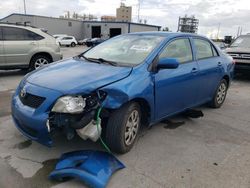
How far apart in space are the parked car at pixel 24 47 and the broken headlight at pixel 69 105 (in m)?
5.61

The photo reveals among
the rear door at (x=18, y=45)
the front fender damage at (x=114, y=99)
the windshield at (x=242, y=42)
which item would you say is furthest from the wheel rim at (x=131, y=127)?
the windshield at (x=242, y=42)

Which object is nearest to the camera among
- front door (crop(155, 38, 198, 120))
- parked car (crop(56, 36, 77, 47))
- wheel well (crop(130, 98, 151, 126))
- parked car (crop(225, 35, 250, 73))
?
wheel well (crop(130, 98, 151, 126))

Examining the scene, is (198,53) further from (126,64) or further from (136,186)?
(136,186)

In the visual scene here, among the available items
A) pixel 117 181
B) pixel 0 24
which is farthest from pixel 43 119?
pixel 0 24

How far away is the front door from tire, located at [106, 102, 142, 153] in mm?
492

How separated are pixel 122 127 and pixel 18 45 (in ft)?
19.9

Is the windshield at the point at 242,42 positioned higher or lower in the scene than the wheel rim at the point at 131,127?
higher

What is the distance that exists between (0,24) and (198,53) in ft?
19.6

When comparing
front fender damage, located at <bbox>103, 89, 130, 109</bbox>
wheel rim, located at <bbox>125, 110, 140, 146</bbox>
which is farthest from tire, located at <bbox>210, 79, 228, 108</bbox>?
front fender damage, located at <bbox>103, 89, 130, 109</bbox>

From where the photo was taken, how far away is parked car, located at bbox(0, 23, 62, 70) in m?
7.59

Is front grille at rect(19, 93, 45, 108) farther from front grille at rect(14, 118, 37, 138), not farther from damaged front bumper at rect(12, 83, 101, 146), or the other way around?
front grille at rect(14, 118, 37, 138)

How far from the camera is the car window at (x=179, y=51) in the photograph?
3.84 meters

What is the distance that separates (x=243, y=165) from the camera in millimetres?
3182

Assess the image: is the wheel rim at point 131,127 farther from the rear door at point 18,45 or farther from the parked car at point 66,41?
the parked car at point 66,41
